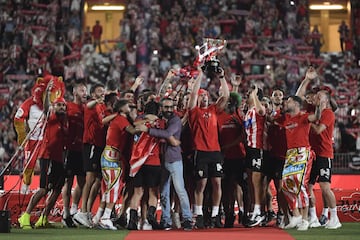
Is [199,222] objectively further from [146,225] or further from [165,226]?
[146,225]

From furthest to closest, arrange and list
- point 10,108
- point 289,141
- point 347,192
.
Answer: point 10,108 < point 347,192 < point 289,141

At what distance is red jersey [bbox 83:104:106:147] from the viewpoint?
558 inches

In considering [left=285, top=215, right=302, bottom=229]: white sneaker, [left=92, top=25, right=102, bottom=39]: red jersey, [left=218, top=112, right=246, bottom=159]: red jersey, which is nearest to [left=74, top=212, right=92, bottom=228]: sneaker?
[left=218, top=112, right=246, bottom=159]: red jersey

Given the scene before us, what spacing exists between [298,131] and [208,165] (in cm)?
152

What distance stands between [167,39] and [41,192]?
51.1 feet

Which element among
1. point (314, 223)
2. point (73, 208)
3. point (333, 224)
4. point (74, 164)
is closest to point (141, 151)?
point (74, 164)

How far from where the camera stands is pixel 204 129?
1385cm

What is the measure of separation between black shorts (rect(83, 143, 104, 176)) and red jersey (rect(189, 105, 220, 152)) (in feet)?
5.23

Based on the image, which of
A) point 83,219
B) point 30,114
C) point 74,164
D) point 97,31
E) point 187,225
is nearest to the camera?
point 187,225

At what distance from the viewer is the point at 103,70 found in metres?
28.4

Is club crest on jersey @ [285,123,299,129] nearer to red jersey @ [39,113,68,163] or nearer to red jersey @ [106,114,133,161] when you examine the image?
red jersey @ [106,114,133,161]

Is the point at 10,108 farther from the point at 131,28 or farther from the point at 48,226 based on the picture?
the point at 48,226

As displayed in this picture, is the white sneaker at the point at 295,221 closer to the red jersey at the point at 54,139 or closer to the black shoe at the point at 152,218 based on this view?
the black shoe at the point at 152,218

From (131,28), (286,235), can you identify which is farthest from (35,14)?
(286,235)
